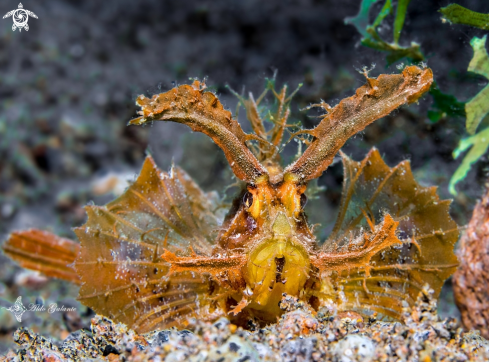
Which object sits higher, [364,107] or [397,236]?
[364,107]

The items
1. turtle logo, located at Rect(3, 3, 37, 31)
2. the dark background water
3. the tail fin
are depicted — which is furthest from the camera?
turtle logo, located at Rect(3, 3, 37, 31)

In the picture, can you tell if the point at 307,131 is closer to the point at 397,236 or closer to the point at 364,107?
the point at 364,107

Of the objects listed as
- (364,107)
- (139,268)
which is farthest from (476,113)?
(139,268)

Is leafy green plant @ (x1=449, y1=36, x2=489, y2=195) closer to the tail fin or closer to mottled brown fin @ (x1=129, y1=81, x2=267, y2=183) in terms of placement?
mottled brown fin @ (x1=129, y1=81, x2=267, y2=183)

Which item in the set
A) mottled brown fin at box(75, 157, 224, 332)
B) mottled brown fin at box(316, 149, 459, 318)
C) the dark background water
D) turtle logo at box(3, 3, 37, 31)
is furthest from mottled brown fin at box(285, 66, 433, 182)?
turtle logo at box(3, 3, 37, 31)

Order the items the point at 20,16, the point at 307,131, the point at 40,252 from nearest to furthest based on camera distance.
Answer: the point at 307,131, the point at 40,252, the point at 20,16

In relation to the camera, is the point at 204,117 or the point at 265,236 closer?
the point at 265,236
